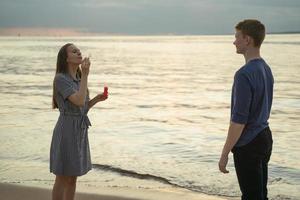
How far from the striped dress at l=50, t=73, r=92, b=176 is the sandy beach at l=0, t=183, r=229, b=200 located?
2.01 metres

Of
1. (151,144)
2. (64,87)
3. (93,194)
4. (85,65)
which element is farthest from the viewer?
(151,144)

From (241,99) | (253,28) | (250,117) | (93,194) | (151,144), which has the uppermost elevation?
(253,28)

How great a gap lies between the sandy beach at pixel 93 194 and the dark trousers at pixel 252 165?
2994mm

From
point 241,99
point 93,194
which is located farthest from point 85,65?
point 93,194

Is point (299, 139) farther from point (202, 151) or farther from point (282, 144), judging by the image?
point (202, 151)

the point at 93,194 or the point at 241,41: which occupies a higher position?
the point at 241,41

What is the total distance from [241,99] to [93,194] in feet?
11.9

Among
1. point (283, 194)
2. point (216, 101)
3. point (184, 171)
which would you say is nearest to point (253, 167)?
point (283, 194)

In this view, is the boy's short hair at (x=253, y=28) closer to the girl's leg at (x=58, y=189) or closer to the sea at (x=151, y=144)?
the girl's leg at (x=58, y=189)

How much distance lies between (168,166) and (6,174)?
10.1ft

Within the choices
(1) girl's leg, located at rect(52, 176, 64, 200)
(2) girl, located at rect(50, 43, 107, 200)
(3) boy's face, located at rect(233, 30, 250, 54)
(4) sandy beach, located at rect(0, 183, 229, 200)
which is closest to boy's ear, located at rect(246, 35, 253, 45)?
(3) boy's face, located at rect(233, 30, 250, 54)

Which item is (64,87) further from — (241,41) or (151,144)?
(151,144)

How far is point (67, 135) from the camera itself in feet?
15.3

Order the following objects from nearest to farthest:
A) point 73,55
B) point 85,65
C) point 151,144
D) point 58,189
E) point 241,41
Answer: point 241,41 < point 85,65 < point 73,55 < point 58,189 < point 151,144
